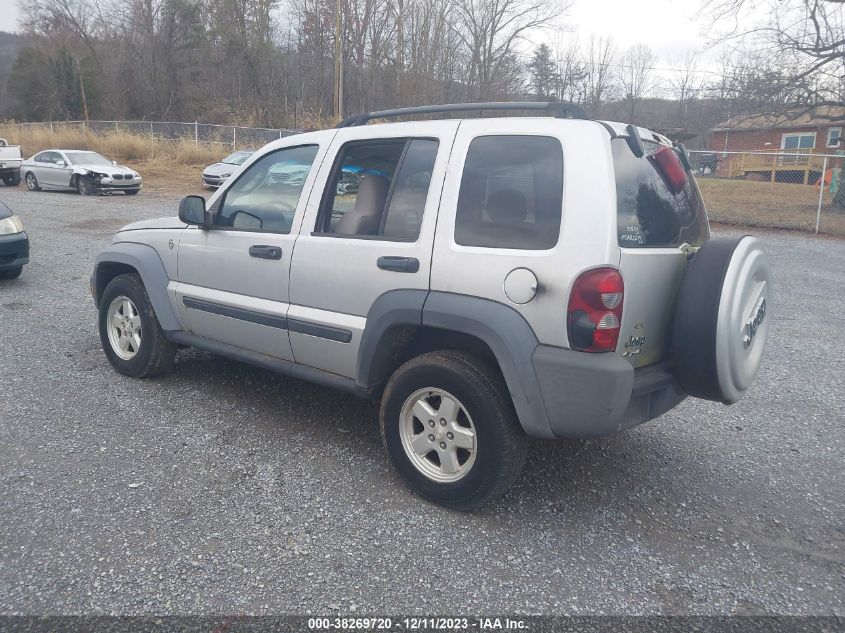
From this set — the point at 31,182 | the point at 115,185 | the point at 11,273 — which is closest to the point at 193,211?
the point at 11,273

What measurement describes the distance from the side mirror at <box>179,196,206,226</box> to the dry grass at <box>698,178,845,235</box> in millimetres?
15483

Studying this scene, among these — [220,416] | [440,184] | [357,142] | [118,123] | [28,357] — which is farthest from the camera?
[118,123]

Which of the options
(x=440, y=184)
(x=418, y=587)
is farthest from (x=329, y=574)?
(x=440, y=184)

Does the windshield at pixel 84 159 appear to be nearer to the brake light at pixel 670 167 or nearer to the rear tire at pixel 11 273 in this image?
the rear tire at pixel 11 273

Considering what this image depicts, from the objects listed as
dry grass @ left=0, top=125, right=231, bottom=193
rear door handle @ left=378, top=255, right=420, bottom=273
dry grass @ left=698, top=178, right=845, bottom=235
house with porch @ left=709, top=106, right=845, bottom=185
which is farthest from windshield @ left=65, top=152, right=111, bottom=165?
house with porch @ left=709, top=106, right=845, bottom=185

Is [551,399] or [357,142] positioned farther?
[357,142]

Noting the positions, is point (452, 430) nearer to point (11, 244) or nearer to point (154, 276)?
point (154, 276)

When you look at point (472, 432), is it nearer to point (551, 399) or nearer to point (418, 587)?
point (551, 399)

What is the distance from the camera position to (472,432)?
3.21 meters

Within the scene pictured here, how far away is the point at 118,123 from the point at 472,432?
36.3m

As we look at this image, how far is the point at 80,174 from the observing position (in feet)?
68.9

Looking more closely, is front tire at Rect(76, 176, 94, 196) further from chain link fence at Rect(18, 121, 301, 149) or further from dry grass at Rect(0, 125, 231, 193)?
chain link fence at Rect(18, 121, 301, 149)

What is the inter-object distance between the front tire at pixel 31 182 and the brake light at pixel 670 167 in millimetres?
23877

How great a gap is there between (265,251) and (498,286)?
65.5 inches
